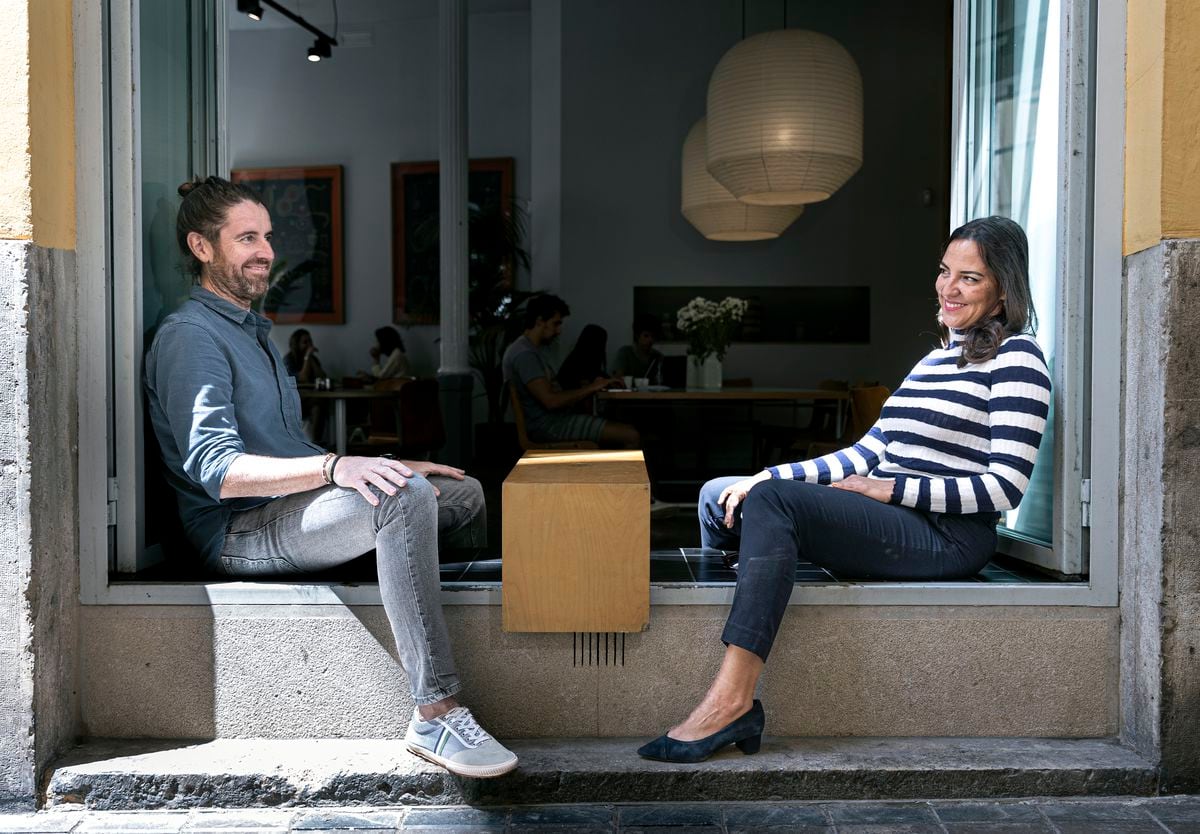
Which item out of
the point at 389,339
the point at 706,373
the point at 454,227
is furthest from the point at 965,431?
the point at 389,339

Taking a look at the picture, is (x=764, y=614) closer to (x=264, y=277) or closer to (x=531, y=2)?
(x=264, y=277)

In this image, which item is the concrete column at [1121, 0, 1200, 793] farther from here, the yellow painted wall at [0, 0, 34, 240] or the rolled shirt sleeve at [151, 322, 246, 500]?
the yellow painted wall at [0, 0, 34, 240]

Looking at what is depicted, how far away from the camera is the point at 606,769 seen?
7.54 ft

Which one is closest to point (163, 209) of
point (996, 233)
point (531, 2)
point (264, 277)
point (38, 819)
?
point (264, 277)

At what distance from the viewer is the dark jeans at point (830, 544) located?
2.30 meters

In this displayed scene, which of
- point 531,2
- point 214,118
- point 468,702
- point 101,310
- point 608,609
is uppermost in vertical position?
point 531,2

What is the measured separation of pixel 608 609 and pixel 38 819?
1351mm

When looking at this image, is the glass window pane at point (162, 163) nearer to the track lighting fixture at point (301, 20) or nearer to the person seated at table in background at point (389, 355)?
the track lighting fixture at point (301, 20)

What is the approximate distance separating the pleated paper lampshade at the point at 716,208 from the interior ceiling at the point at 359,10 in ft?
14.7

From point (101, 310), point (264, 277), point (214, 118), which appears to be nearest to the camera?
point (101, 310)

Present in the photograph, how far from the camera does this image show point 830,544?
2.42 metres

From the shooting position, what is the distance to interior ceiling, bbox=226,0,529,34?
1087cm

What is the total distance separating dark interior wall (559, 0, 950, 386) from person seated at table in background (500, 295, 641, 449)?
5046mm

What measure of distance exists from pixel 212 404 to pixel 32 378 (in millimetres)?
383
